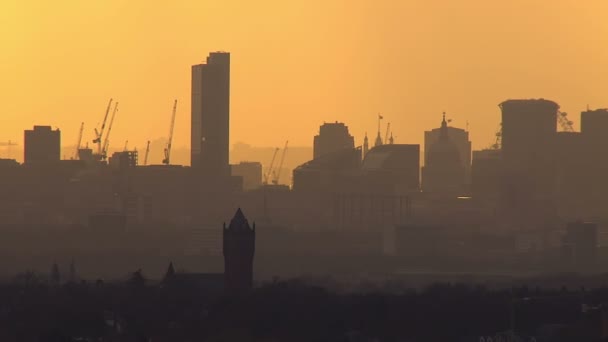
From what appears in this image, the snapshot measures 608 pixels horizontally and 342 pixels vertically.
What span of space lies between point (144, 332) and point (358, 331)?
14.3m

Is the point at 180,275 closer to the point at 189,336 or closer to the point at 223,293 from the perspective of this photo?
the point at 223,293

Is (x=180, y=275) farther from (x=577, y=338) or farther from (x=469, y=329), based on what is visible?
(x=577, y=338)

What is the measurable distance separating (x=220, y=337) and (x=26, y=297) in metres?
42.1

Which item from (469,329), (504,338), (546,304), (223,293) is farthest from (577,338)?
(223,293)

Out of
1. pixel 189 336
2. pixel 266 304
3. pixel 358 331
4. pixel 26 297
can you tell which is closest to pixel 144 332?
pixel 189 336

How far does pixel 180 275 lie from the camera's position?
191750mm

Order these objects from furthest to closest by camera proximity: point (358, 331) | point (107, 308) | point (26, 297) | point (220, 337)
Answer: point (26, 297)
point (107, 308)
point (358, 331)
point (220, 337)

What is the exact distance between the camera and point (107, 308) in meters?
166

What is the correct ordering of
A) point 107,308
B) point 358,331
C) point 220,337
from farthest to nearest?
1. point 107,308
2. point 358,331
3. point 220,337

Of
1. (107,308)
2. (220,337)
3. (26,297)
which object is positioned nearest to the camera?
(220,337)

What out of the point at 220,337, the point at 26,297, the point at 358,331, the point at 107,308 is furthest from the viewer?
the point at 26,297

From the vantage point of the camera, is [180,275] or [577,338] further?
[180,275]

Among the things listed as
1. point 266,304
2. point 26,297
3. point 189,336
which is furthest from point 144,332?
point 26,297

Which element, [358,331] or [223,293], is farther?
[223,293]
